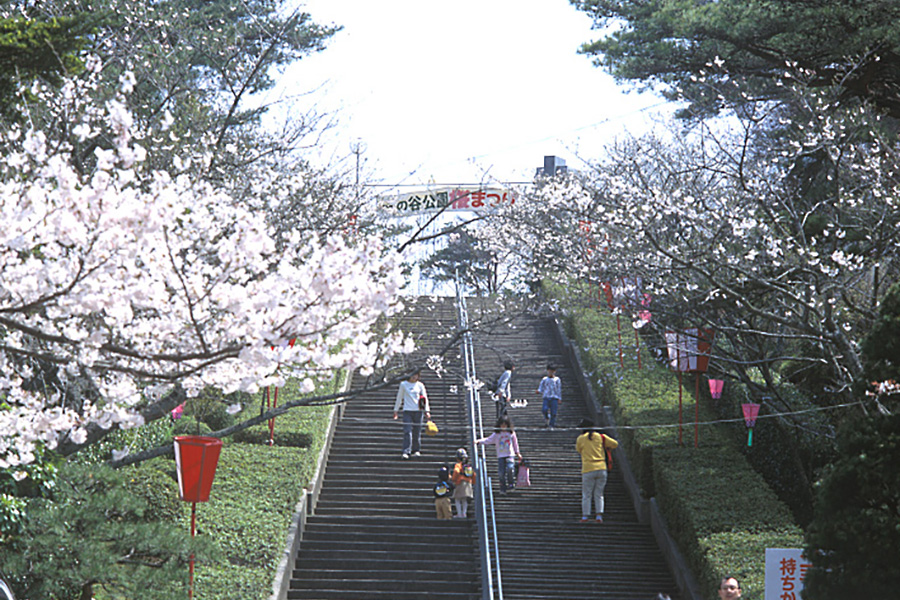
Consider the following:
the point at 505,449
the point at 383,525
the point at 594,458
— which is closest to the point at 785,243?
the point at 594,458

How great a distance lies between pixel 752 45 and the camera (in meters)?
12.0

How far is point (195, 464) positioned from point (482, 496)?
16.0 feet

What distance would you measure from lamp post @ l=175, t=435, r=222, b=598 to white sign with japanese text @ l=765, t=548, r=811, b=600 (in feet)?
17.0

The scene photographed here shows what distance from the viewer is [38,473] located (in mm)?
8672

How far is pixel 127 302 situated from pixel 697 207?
904 centimetres

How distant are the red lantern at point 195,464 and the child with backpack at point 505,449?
4.95 meters

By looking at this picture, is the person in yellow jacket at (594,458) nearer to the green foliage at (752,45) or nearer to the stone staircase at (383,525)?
the stone staircase at (383,525)

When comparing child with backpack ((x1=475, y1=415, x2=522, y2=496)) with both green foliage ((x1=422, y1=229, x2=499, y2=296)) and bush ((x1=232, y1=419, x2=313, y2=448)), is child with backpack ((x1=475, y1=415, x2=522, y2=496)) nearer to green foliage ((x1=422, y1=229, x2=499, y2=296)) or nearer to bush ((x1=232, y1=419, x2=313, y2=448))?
bush ((x1=232, y1=419, x2=313, y2=448))

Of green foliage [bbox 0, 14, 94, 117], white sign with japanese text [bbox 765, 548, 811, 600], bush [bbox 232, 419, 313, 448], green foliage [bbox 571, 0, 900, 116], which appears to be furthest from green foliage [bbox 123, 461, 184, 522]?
green foliage [bbox 571, 0, 900, 116]

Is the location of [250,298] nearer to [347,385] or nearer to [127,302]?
[127,302]

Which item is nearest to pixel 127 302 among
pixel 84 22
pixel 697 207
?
pixel 84 22

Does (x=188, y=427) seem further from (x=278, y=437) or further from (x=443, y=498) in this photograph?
(x=443, y=498)

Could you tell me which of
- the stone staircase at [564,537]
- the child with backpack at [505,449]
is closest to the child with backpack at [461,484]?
the child with backpack at [505,449]

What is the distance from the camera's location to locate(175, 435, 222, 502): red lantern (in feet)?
29.1
